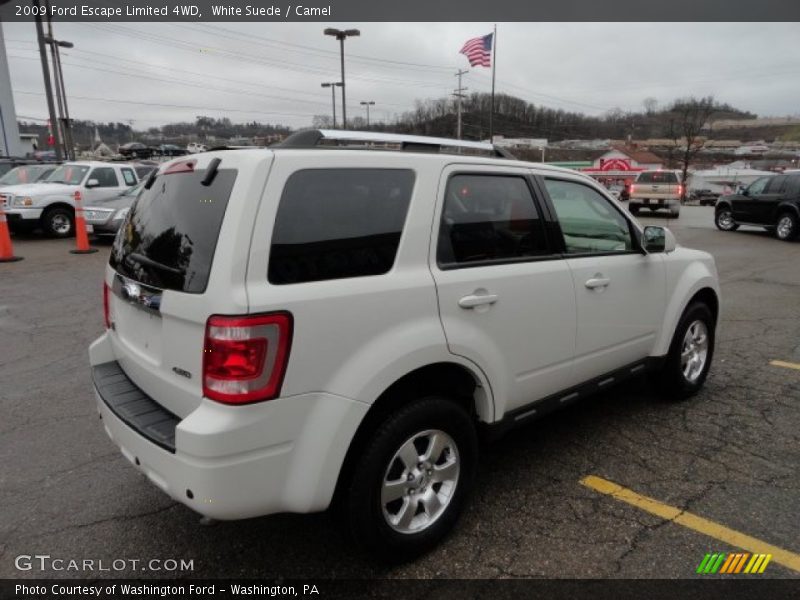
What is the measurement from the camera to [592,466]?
3424mm

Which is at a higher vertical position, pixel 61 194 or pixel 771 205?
pixel 61 194

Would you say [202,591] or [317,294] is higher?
[317,294]

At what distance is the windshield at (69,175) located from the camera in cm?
1417

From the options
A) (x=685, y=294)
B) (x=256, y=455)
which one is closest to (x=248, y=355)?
(x=256, y=455)

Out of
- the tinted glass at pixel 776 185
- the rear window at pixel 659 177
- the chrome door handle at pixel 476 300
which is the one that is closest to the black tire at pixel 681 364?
the chrome door handle at pixel 476 300

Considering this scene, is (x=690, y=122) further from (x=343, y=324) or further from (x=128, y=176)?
(x=343, y=324)

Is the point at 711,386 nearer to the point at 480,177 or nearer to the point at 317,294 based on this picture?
the point at 480,177

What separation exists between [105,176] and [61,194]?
3.92 ft

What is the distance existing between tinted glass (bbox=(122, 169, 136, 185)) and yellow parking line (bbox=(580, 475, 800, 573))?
14.9 metres

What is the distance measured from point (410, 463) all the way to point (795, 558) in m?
1.85

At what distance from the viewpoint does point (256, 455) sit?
2.05 m

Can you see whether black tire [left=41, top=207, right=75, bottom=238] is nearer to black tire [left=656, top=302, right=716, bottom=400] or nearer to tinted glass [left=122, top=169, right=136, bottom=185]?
tinted glass [left=122, top=169, right=136, bottom=185]

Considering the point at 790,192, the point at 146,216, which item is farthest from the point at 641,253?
the point at 790,192

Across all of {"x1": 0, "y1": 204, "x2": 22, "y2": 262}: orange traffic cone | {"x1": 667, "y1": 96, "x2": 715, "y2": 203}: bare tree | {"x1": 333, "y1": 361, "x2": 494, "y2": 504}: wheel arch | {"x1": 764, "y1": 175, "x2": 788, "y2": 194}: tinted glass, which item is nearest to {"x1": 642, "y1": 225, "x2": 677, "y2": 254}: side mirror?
{"x1": 333, "y1": 361, "x2": 494, "y2": 504}: wheel arch
